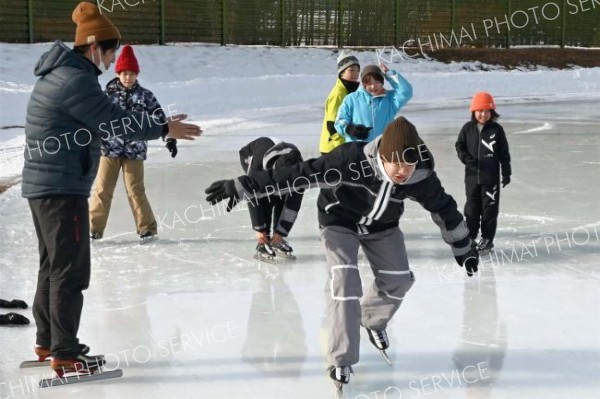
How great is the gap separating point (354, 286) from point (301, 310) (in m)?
1.17

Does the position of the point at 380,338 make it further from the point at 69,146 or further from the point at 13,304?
the point at 13,304

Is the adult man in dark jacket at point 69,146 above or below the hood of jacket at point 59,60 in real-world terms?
below

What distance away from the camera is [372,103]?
20.8 feet

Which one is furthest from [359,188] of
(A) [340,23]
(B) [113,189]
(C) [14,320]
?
(A) [340,23]

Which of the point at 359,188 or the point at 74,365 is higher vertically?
the point at 359,188

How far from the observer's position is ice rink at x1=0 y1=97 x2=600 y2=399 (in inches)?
157

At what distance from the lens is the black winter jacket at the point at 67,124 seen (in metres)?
3.76

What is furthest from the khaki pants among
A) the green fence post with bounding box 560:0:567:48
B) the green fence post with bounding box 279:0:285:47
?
the green fence post with bounding box 560:0:567:48

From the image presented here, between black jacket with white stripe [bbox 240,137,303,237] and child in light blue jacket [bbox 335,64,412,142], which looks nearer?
black jacket with white stripe [bbox 240,137,303,237]

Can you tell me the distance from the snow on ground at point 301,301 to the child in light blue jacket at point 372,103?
2.96 ft

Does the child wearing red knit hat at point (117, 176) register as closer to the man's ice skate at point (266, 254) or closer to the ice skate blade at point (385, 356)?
the man's ice skate at point (266, 254)

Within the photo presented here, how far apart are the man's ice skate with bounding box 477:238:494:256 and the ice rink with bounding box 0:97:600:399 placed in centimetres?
11

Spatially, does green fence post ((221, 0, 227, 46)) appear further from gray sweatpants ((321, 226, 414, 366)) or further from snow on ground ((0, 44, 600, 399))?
gray sweatpants ((321, 226, 414, 366))

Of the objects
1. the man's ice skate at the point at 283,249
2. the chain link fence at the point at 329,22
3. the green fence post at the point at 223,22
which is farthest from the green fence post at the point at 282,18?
the man's ice skate at the point at 283,249
